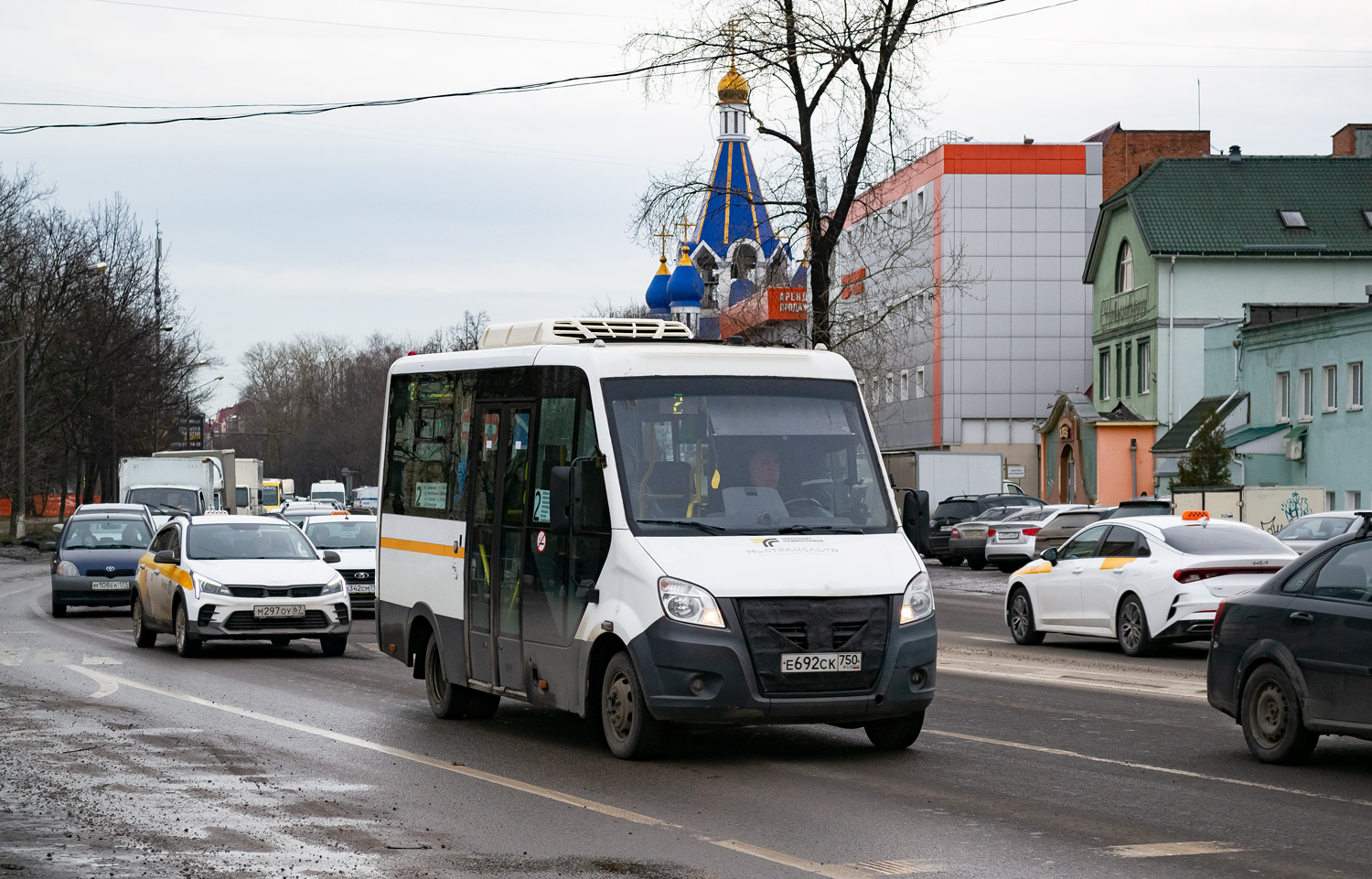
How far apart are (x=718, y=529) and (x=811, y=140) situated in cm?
2182

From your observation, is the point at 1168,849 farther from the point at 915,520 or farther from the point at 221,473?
the point at 221,473

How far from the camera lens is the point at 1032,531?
3869 centimetres

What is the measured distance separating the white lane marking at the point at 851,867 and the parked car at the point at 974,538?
3467 cm

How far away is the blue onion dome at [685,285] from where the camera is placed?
8356 centimetres

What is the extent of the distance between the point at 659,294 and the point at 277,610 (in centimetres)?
6936

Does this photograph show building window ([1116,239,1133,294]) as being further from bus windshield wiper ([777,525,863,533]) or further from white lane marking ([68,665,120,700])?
bus windshield wiper ([777,525,863,533])

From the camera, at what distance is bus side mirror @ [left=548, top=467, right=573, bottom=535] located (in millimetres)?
10625

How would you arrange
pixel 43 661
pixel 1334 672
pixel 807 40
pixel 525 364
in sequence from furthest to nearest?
pixel 807 40 → pixel 43 661 → pixel 525 364 → pixel 1334 672

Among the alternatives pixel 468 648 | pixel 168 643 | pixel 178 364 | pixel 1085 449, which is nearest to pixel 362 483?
pixel 178 364

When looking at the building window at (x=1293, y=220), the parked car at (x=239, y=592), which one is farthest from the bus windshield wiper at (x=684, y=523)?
the building window at (x=1293, y=220)

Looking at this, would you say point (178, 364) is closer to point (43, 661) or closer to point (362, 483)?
point (43, 661)

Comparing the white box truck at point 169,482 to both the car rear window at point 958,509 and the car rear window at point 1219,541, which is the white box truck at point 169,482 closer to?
the car rear window at point 958,509

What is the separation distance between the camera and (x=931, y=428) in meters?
76.2

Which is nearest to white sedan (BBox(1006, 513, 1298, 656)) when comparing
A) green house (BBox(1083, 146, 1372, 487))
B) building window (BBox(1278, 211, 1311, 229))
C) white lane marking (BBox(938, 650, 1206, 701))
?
white lane marking (BBox(938, 650, 1206, 701))
